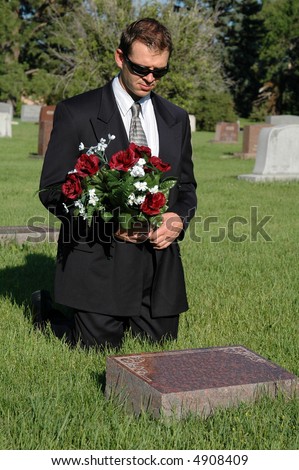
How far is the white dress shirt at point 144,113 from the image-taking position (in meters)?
4.74

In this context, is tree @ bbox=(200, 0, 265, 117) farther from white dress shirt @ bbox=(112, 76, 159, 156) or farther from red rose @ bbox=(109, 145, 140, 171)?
red rose @ bbox=(109, 145, 140, 171)

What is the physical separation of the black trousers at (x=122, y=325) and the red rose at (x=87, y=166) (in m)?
0.81

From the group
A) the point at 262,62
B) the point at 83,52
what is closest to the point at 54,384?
the point at 83,52

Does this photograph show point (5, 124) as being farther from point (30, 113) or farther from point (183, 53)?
point (30, 113)

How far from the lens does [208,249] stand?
28.1ft

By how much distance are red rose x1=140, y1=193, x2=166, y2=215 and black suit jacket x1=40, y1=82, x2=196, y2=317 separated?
19.4 inches

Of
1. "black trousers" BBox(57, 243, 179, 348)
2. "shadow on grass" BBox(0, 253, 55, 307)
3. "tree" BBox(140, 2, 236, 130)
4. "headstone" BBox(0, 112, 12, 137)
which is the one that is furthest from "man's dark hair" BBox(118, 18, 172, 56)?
"headstone" BBox(0, 112, 12, 137)

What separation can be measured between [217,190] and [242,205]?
2119 millimetres

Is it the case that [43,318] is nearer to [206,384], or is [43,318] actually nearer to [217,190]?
[206,384]

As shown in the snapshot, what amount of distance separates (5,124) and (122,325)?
25.5 m

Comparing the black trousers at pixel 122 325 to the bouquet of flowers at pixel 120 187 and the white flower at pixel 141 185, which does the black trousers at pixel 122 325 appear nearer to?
the bouquet of flowers at pixel 120 187

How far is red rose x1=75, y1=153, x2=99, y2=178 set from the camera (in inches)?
165
